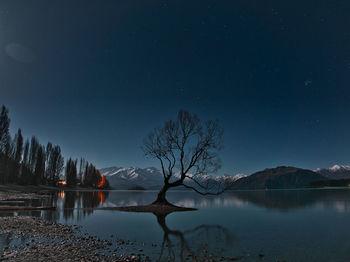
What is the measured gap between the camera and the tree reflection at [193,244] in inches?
406

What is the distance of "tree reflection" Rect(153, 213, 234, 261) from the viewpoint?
10320mm

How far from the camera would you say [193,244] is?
41.4 feet

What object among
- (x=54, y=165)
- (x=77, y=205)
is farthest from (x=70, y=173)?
(x=77, y=205)

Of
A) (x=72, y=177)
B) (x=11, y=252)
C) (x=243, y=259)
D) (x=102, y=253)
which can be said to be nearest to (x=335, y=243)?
(x=243, y=259)

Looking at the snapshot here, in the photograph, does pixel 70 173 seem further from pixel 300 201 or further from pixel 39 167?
pixel 300 201

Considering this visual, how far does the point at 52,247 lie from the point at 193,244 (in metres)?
7.32

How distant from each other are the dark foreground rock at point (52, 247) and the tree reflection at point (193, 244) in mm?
1976

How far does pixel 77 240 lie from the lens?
1251 cm

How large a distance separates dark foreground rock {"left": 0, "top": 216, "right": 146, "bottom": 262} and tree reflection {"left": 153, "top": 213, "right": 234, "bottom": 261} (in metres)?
1.98

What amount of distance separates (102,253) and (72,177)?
150 m

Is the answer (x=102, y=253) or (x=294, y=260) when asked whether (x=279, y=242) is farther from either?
(x=102, y=253)

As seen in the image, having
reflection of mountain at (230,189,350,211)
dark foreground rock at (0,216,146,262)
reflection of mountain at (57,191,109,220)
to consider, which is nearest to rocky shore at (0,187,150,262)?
dark foreground rock at (0,216,146,262)

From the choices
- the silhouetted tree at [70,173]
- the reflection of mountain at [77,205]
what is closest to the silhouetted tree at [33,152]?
the silhouetted tree at [70,173]

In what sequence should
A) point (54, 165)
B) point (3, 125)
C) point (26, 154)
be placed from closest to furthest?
point (3, 125) → point (26, 154) → point (54, 165)
